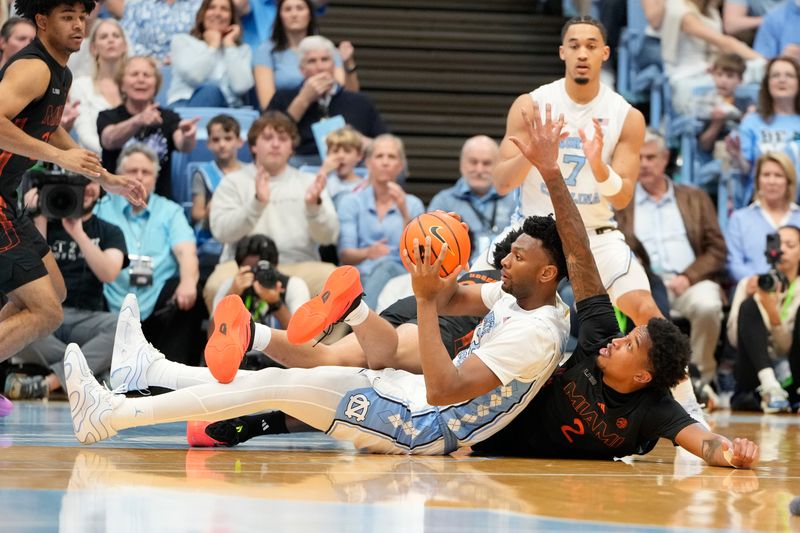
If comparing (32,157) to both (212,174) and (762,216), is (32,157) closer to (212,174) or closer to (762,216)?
(212,174)

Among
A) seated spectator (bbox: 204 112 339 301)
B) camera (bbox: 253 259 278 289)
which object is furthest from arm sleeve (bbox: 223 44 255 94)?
camera (bbox: 253 259 278 289)

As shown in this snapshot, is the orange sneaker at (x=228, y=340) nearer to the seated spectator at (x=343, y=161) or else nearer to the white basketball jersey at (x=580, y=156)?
the white basketball jersey at (x=580, y=156)

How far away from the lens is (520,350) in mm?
4242

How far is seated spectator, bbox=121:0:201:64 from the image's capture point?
999 cm

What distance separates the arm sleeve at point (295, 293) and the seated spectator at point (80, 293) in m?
1.16

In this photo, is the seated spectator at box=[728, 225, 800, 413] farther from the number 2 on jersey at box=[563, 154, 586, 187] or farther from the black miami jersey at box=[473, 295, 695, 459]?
the black miami jersey at box=[473, 295, 695, 459]

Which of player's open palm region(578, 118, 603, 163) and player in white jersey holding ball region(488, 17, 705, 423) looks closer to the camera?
player's open palm region(578, 118, 603, 163)

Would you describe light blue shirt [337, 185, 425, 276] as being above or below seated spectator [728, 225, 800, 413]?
above

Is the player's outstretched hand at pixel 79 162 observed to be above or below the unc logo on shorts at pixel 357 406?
above

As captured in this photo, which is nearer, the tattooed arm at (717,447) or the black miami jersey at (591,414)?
the tattooed arm at (717,447)

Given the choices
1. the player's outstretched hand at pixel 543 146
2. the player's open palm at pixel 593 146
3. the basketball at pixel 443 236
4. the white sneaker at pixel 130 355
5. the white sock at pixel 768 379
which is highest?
the player's open palm at pixel 593 146

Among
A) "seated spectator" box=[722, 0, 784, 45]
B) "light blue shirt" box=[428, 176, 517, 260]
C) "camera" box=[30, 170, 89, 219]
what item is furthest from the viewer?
"seated spectator" box=[722, 0, 784, 45]

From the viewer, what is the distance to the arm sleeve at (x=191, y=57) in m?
9.48

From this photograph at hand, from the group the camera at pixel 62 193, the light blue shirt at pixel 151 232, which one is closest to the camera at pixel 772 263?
the light blue shirt at pixel 151 232
